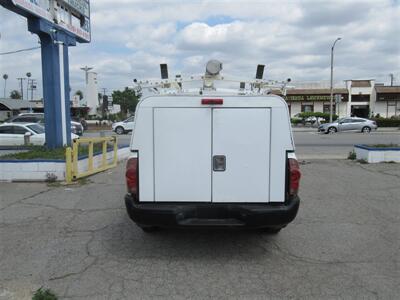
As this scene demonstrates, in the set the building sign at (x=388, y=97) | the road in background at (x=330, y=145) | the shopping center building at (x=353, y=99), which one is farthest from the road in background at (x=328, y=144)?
the building sign at (x=388, y=97)

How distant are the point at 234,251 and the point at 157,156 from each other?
1.56m

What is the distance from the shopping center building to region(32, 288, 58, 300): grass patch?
53.1 m

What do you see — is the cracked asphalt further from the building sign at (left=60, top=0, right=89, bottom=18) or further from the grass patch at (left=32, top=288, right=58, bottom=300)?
the building sign at (left=60, top=0, right=89, bottom=18)

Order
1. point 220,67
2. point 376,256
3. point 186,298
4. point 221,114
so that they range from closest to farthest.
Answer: point 186,298, point 221,114, point 376,256, point 220,67

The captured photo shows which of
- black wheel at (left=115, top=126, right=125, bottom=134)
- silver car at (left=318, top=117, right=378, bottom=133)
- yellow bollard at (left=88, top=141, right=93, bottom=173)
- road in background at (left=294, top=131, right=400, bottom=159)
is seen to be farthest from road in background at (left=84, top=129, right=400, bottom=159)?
yellow bollard at (left=88, top=141, right=93, bottom=173)

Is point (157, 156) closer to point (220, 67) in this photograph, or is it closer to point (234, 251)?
point (234, 251)

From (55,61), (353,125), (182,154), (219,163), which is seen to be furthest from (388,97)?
(182,154)

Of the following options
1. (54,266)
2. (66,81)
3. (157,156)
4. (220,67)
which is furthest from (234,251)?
(66,81)

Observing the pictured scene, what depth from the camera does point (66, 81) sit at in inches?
461

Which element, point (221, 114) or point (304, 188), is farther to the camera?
point (304, 188)

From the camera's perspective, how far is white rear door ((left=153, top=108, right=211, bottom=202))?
4.20 m

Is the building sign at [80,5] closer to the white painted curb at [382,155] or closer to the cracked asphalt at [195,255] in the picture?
the cracked asphalt at [195,255]

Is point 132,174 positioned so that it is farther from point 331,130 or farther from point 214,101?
point 331,130

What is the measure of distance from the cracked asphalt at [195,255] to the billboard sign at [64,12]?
17.5 feet
